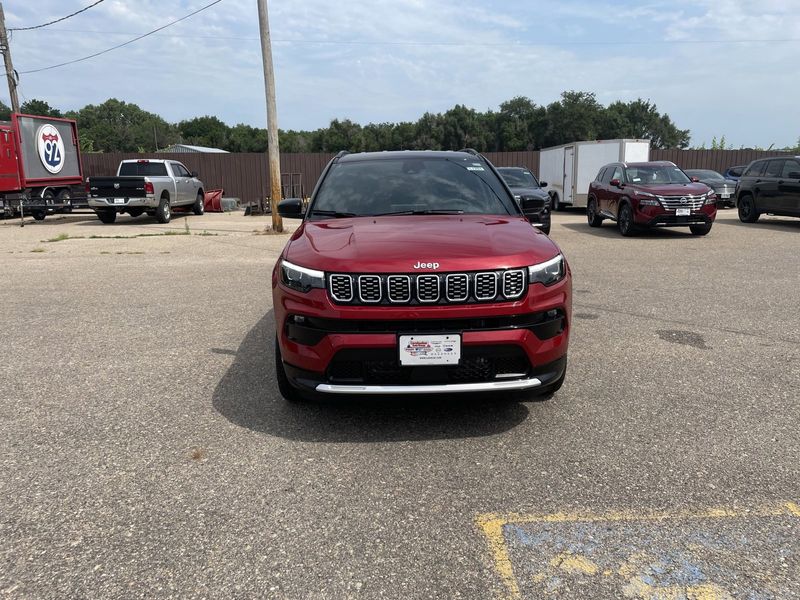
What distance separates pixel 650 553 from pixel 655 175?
42.2ft

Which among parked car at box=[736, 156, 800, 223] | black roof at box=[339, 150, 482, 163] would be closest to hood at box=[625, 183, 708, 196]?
parked car at box=[736, 156, 800, 223]

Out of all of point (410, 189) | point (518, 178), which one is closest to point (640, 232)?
point (518, 178)

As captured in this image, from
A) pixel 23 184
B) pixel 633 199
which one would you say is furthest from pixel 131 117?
pixel 633 199

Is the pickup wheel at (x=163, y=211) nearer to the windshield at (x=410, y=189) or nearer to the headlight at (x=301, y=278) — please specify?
the windshield at (x=410, y=189)

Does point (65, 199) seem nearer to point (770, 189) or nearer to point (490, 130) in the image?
point (770, 189)

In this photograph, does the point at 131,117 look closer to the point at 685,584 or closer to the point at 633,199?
the point at 633,199

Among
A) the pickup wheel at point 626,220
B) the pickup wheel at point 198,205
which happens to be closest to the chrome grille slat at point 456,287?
the pickup wheel at point 626,220

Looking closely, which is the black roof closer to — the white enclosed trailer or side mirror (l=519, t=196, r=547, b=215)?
side mirror (l=519, t=196, r=547, b=215)

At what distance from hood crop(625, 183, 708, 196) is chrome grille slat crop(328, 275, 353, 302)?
11.5 metres

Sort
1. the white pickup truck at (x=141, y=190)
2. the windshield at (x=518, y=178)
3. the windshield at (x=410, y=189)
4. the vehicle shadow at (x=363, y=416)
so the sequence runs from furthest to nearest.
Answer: the white pickup truck at (x=141, y=190)
the windshield at (x=518, y=178)
the windshield at (x=410, y=189)
the vehicle shadow at (x=363, y=416)

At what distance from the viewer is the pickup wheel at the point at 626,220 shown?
13.6 m

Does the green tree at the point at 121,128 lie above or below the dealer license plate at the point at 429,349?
above

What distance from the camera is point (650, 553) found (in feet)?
8.13

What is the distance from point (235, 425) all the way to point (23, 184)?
19.6 meters
